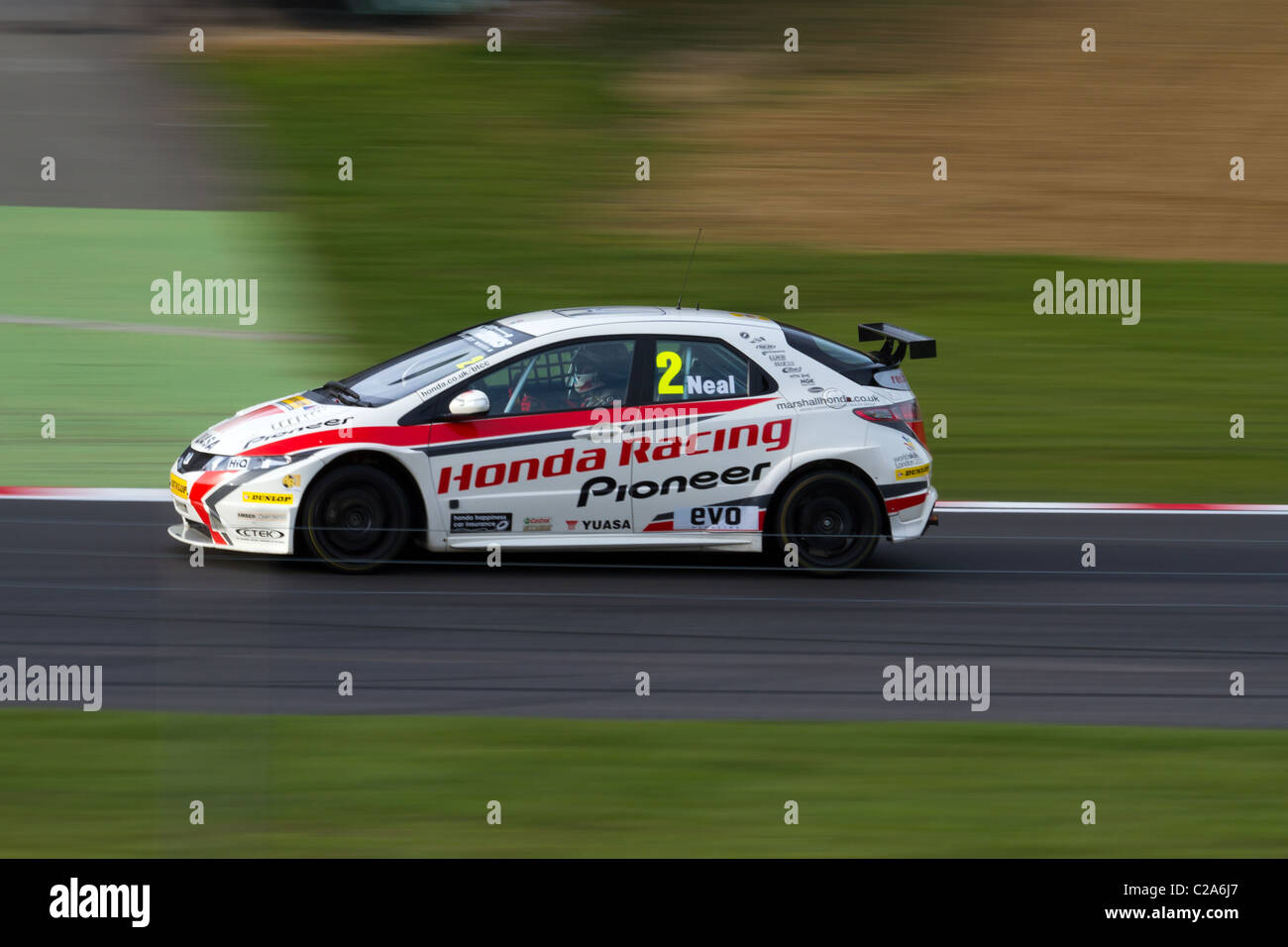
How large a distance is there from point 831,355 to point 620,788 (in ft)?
14.0

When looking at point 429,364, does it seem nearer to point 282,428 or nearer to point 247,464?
point 282,428

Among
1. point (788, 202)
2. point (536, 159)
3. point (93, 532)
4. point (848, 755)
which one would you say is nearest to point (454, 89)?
point (536, 159)

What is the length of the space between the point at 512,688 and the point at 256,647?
135 cm

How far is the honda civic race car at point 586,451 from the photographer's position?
9.24 meters

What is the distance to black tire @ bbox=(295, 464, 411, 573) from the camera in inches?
362

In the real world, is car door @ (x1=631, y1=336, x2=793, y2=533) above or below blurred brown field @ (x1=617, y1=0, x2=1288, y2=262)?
below

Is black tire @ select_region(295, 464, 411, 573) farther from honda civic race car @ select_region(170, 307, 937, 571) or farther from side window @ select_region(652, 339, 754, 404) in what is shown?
side window @ select_region(652, 339, 754, 404)

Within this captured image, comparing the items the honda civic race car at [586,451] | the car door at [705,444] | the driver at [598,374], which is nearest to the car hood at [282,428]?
the honda civic race car at [586,451]

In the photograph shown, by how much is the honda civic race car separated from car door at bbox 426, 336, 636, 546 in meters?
0.01

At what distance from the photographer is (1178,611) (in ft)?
31.3

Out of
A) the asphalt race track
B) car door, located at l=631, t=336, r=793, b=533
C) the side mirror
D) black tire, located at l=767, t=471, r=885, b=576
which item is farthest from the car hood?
black tire, located at l=767, t=471, r=885, b=576

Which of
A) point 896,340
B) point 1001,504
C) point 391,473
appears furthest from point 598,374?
point 1001,504

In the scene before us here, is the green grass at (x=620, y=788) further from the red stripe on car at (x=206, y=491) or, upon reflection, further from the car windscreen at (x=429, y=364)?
the car windscreen at (x=429, y=364)

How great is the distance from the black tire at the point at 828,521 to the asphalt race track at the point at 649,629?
15 centimetres
